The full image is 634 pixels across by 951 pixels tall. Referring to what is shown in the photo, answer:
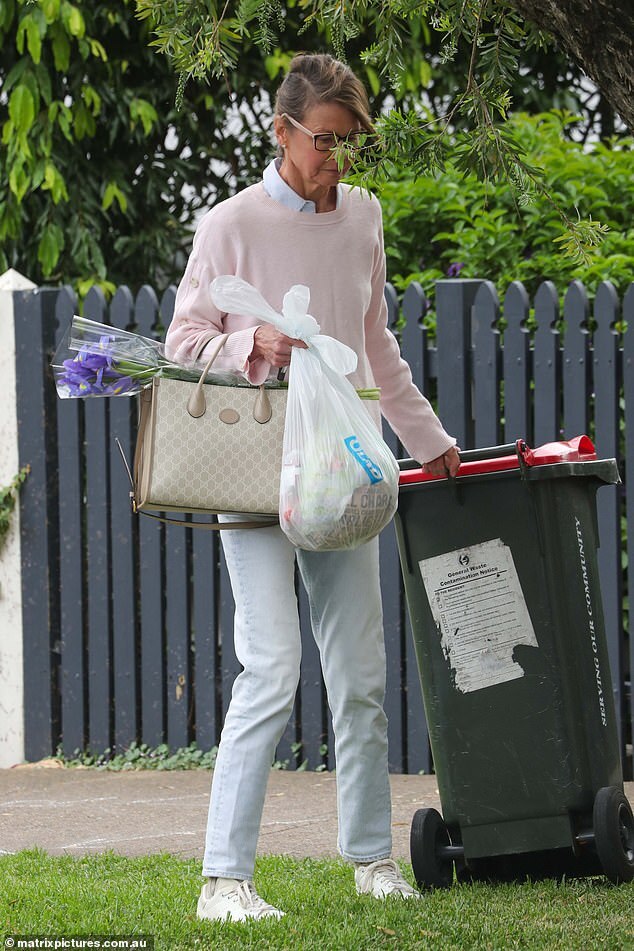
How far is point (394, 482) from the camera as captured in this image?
3.13 metres

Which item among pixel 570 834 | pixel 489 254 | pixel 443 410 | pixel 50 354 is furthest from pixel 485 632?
pixel 50 354

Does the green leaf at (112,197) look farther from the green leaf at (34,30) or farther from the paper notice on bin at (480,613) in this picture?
the paper notice on bin at (480,613)

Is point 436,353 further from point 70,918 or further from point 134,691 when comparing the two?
point 70,918

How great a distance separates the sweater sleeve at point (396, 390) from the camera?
356 cm

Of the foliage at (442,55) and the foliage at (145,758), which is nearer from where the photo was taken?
the foliage at (442,55)

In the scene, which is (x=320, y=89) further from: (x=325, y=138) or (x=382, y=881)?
(x=382, y=881)

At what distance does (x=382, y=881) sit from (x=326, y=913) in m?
0.21

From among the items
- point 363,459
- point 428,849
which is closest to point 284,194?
point 363,459

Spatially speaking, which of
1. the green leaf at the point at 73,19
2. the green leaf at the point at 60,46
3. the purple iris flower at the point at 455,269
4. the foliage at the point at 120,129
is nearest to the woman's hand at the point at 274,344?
the purple iris flower at the point at 455,269

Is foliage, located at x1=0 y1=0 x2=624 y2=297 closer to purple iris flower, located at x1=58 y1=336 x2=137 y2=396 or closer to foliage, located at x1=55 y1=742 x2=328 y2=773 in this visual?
foliage, located at x1=55 y1=742 x2=328 y2=773

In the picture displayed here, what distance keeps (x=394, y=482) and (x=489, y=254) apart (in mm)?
2916

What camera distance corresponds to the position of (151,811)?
16.4 feet

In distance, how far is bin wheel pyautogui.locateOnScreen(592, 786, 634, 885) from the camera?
10.8 ft

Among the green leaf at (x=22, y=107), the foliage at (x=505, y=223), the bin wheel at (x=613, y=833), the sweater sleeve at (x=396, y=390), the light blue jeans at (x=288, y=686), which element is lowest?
the bin wheel at (x=613, y=833)
